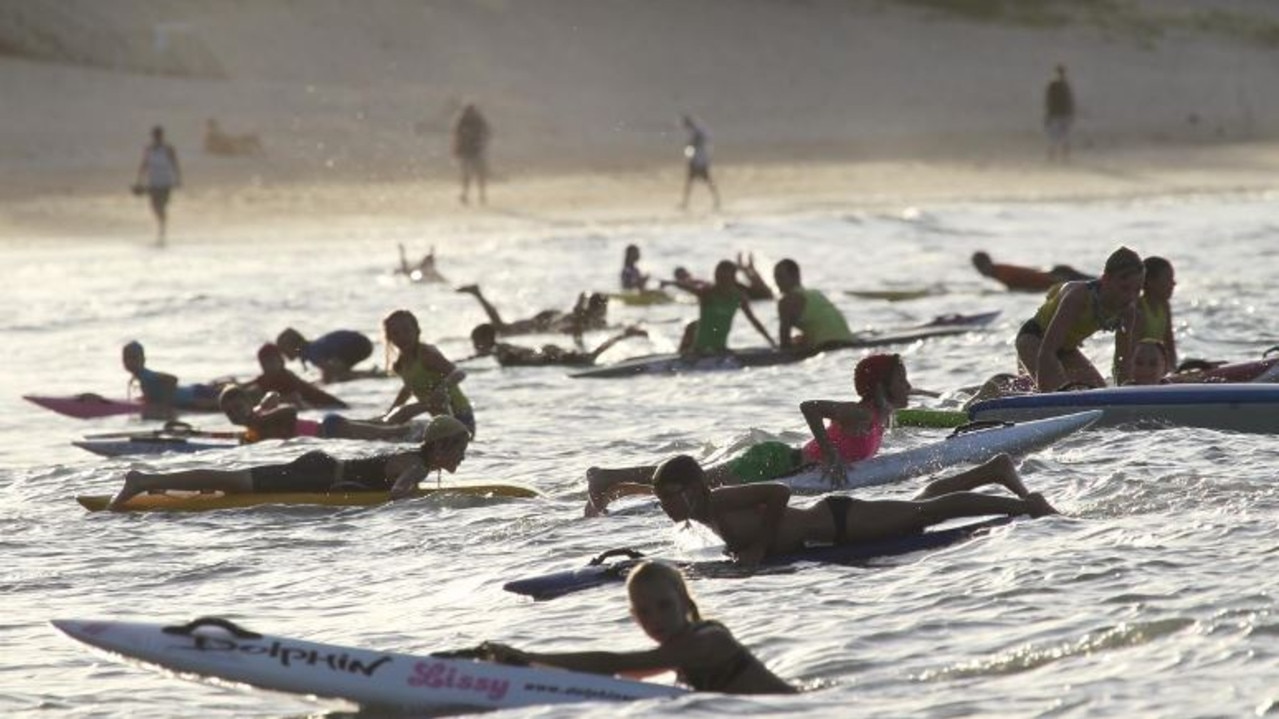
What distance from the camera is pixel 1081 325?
44.9ft

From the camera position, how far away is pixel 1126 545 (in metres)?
10.6

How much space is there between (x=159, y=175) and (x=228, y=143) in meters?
7.33

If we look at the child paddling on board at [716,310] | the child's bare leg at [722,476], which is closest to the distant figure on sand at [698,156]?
the child paddling on board at [716,310]

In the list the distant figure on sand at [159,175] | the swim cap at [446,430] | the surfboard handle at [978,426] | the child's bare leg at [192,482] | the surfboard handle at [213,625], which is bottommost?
the surfboard handle at [213,625]

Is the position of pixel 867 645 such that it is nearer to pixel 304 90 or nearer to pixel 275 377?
pixel 275 377

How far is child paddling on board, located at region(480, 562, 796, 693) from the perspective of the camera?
27.0ft

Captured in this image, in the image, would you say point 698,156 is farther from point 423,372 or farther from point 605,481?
point 605,481

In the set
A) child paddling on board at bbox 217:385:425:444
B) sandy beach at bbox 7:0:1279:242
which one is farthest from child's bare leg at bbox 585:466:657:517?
sandy beach at bbox 7:0:1279:242

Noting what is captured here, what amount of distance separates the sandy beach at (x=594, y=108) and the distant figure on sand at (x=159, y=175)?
1.26m

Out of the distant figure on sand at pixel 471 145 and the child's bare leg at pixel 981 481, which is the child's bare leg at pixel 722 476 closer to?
the child's bare leg at pixel 981 481

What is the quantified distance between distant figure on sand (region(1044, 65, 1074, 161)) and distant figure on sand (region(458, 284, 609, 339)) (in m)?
22.0

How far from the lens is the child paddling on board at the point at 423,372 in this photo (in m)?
15.0

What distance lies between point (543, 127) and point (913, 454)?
3270 cm

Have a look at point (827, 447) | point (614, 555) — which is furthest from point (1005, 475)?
point (614, 555)
